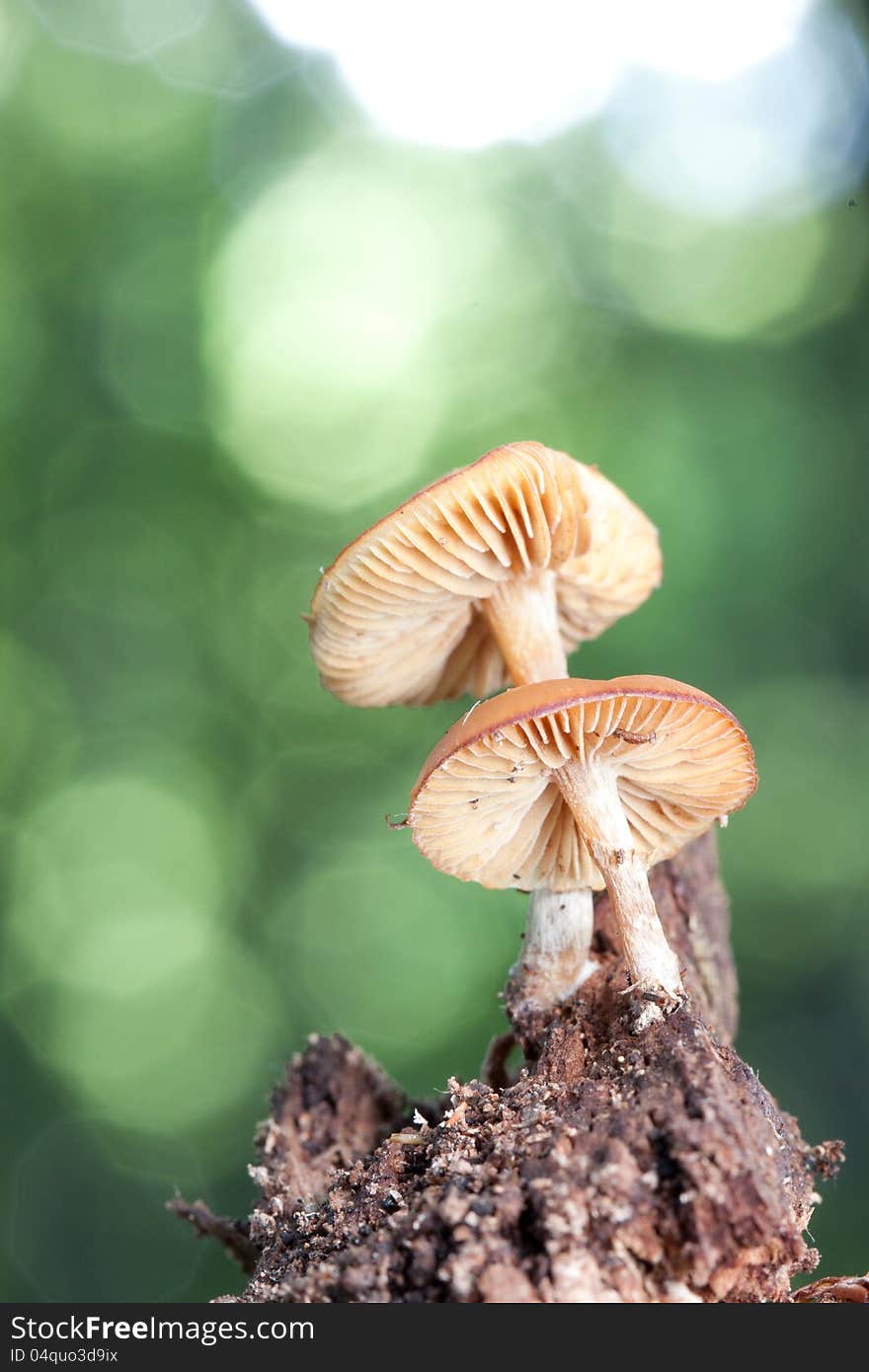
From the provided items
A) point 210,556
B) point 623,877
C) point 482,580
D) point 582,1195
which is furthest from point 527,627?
point 210,556

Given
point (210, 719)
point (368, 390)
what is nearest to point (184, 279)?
point (368, 390)

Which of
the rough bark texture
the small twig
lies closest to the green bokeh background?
the small twig

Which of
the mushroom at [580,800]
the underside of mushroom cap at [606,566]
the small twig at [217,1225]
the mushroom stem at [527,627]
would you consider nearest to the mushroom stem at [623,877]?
the mushroom at [580,800]

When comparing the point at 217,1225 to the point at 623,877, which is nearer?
the point at 623,877

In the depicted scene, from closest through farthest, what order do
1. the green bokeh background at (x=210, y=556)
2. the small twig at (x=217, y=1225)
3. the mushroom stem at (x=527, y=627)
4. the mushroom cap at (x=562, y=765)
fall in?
the mushroom cap at (x=562, y=765) < the small twig at (x=217, y=1225) < the mushroom stem at (x=527, y=627) < the green bokeh background at (x=210, y=556)

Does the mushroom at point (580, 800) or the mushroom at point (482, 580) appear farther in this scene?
the mushroom at point (482, 580)

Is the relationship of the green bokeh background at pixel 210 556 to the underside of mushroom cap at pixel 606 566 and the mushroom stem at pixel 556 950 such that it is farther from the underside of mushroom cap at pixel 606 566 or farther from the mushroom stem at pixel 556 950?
the mushroom stem at pixel 556 950

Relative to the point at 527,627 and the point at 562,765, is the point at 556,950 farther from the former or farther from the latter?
the point at 527,627

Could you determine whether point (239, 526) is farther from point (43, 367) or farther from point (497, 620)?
point (497, 620)
